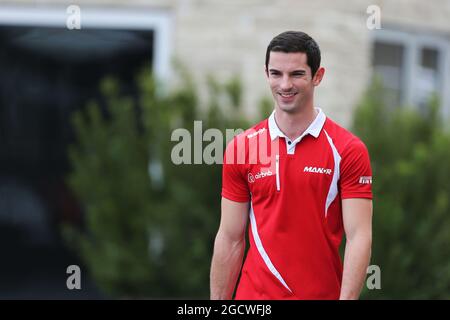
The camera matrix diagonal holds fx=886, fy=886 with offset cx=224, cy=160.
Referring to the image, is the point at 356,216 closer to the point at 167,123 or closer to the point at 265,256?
the point at 265,256

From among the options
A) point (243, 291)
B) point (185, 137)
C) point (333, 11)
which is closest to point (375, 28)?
point (333, 11)

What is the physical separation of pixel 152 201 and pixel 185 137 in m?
0.81

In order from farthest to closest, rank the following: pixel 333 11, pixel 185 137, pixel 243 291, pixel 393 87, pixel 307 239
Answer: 1. pixel 393 87
2. pixel 333 11
3. pixel 185 137
4. pixel 243 291
5. pixel 307 239

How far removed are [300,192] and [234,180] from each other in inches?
13.6

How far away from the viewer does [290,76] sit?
354cm

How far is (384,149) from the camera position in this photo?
8133 millimetres

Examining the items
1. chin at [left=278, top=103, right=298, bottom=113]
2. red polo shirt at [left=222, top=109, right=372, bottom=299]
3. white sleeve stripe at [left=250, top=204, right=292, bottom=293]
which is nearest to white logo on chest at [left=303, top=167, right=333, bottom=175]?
red polo shirt at [left=222, top=109, right=372, bottom=299]

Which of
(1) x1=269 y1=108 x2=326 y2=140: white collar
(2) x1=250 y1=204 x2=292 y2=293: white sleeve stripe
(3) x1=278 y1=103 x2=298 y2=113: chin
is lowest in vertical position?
(2) x1=250 y1=204 x2=292 y2=293: white sleeve stripe

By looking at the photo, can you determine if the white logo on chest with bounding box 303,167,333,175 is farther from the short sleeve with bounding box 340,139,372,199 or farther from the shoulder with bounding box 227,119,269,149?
the shoulder with bounding box 227,119,269,149

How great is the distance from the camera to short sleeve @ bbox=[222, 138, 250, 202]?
153 inches

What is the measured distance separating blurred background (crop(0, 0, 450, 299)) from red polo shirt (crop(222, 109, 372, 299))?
3899mm

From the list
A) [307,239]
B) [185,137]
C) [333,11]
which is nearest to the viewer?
[307,239]

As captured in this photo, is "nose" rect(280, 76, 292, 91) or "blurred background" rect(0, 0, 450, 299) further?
"blurred background" rect(0, 0, 450, 299)

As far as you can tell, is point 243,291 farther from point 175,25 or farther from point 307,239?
point 175,25
